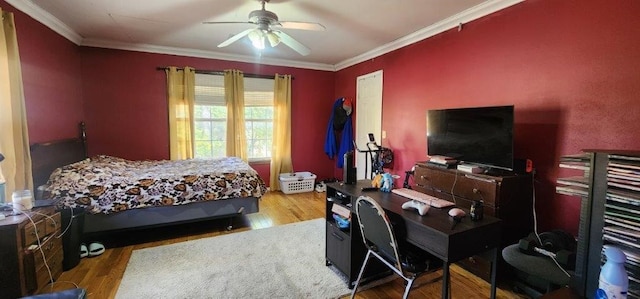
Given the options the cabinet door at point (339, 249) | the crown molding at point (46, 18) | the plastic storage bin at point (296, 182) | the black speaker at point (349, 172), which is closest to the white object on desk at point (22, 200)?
the crown molding at point (46, 18)

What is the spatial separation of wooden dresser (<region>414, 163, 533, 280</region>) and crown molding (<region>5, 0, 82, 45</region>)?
163 inches

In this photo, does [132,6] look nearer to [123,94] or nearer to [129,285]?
[123,94]

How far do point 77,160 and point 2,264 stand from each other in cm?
215

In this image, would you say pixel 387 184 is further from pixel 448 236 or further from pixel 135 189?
pixel 135 189

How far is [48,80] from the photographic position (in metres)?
3.14

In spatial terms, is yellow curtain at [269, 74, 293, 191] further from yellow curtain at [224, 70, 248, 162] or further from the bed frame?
the bed frame

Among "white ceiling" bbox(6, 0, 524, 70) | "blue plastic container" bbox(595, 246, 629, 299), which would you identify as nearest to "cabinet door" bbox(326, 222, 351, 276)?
"blue plastic container" bbox(595, 246, 629, 299)

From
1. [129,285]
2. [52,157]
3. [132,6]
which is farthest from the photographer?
[52,157]

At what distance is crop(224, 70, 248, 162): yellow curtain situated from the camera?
15.6 ft

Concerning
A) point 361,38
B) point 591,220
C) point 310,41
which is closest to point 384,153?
point 361,38

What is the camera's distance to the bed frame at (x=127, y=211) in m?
2.84

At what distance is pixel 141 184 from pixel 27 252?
1068 mm

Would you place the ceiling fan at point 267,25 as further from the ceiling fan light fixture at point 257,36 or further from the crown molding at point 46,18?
the crown molding at point 46,18

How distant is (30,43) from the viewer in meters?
2.81
